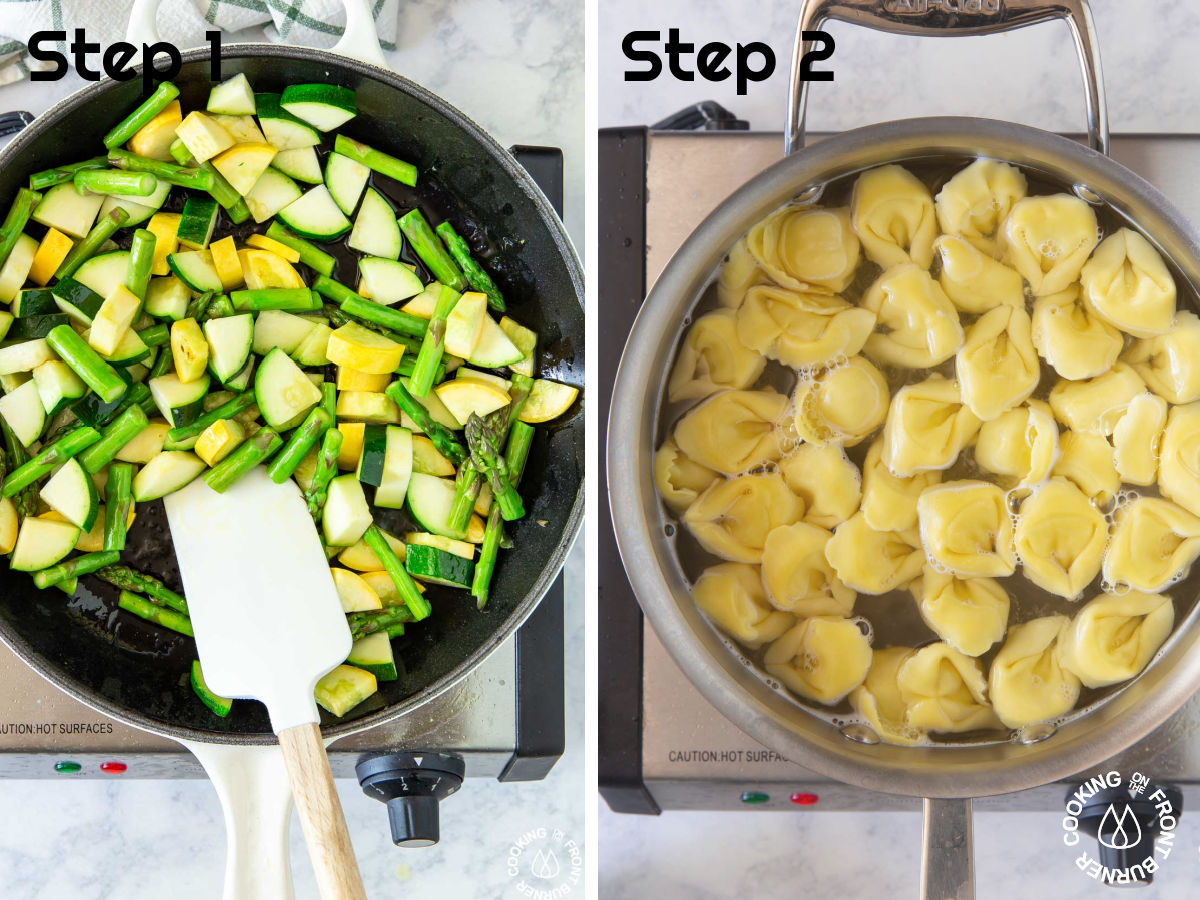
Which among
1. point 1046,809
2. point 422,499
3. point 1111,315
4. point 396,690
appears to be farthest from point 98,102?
point 1046,809

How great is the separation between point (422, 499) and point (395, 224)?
0.38m

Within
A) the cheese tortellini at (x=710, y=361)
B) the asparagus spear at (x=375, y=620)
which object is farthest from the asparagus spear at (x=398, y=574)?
the cheese tortellini at (x=710, y=361)

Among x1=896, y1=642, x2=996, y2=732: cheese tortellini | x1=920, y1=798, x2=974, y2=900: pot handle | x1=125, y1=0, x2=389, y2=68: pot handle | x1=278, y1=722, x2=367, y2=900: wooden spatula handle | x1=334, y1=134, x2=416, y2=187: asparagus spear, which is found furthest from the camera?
x1=334, y1=134, x2=416, y2=187: asparagus spear

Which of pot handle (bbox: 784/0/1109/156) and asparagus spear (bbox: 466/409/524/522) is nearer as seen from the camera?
pot handle (bbox: 784/0/1109/156)

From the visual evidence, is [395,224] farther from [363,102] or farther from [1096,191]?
[1096,191]

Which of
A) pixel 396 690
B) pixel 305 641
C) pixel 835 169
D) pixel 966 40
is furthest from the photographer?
pixel 966 40

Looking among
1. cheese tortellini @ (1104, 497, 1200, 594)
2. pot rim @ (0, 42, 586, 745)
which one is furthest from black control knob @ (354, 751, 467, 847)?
cheese tortellini @ (1104, 497, 1200, 594)

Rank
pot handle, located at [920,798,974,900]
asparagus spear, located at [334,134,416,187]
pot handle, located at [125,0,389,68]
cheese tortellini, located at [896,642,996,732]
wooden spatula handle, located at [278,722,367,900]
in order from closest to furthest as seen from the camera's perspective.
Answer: wooden spatula handle, located at [278,722,367,900], pot handle, located at [920,798,974,900], cheese tortellini, located at [896,642,996,732], pot handle, located at [125,0,389,68], asparagus spear, located at [334,134,416,187]

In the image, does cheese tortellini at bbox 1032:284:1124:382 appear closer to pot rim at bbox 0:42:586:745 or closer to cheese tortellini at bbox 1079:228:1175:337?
cheese tortellini at bbox 1079:228:1175:337

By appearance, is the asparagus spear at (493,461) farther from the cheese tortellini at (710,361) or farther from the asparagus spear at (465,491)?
the cheese tortellini at (710,361)

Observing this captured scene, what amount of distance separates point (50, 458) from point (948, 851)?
1.15m

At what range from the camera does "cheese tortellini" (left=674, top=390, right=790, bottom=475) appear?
1049 millimetres

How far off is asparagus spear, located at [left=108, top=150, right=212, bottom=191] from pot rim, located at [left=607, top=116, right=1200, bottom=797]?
2.21 ft

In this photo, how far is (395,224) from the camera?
1.30 metres
